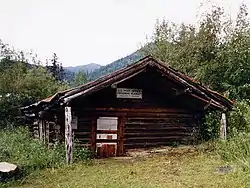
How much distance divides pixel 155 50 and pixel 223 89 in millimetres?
10010

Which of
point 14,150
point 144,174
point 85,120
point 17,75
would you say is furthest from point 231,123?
point 17,75

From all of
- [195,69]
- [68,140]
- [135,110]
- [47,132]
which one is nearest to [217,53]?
[195,69]

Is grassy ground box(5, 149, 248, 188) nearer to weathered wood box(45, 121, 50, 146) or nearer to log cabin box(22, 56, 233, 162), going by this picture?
log cabin box(22, 56, 233, 162)

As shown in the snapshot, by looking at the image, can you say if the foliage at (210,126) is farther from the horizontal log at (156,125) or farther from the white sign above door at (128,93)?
the white sign above door at (128,93)

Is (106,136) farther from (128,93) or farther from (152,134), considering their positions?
(152,134)

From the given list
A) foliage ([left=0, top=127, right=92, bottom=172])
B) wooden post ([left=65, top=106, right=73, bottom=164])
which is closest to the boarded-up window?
foliage ([left=0, top=127, right=92, bottom=172])

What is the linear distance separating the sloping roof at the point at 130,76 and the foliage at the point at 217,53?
627 cm

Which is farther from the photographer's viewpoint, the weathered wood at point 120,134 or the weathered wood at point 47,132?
the weathered wood at point 47,132

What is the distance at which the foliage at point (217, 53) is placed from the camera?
24.3 m

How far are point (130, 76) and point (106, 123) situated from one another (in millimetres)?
2319

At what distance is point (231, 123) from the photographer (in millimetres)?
18312

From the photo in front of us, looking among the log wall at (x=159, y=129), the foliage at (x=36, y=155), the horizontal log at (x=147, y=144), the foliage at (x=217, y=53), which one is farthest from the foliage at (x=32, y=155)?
the foliage at (x=217, y=53)

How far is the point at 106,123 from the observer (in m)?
17.2

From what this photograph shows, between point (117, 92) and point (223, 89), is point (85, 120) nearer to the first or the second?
point (117, 92)
